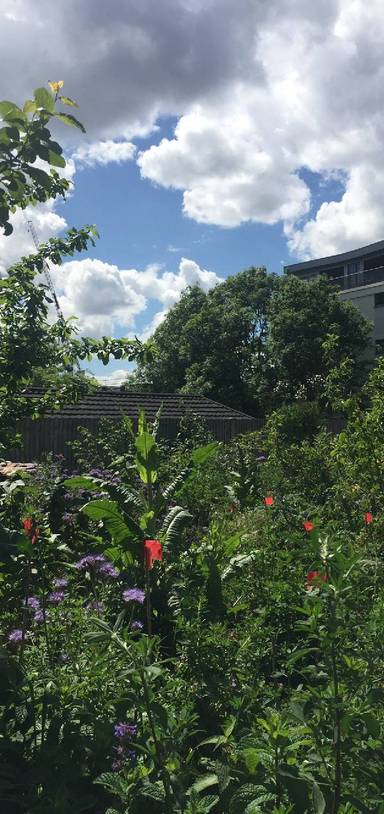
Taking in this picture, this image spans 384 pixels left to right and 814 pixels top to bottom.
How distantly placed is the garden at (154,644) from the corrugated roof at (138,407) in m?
10.9

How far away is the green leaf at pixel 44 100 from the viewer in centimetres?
242

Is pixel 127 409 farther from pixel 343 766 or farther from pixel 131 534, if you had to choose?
pixel 343 766

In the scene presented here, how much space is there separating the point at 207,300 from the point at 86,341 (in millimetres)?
33913

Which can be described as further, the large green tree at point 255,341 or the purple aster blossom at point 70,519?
the large green tree at point 255,341

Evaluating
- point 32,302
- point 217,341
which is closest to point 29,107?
point 32,302

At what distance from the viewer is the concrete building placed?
1863 inches

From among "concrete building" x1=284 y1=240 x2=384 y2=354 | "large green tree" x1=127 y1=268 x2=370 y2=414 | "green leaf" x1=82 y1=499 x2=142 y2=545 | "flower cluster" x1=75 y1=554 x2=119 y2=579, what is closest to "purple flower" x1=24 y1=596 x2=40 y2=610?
"flower cluster" x1=75 y1=554 x2=119 y2=579

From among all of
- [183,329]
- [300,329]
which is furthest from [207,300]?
[300,329]

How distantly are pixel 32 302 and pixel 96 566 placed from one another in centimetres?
143

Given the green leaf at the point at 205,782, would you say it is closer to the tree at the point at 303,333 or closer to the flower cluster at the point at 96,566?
the flower cluster at the point at 96,566

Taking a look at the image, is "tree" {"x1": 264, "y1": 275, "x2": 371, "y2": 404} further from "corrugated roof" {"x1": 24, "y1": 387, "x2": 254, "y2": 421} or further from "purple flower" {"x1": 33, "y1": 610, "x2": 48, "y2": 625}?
"purple flower" {"x1": 33, "y1": 610, "x2": 48, "y2": 625}

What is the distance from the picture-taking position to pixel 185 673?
8.75ft

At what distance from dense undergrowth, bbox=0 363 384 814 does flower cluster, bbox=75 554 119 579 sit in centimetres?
2

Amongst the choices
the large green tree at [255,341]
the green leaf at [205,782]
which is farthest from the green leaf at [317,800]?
the large green tree at [255,341]
